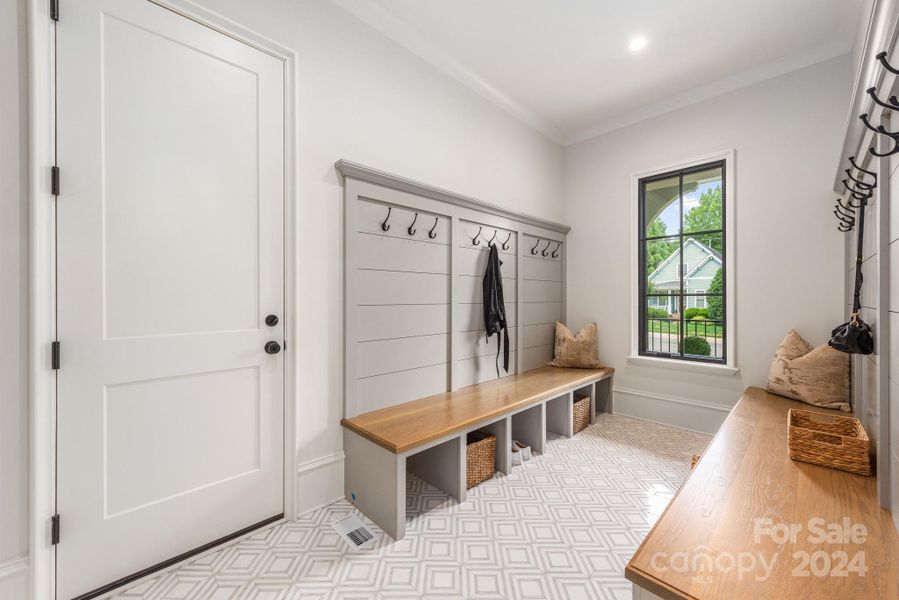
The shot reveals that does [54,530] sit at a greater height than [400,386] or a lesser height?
lesser

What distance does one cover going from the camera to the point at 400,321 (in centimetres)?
236

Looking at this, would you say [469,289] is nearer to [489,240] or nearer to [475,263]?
[475,263]

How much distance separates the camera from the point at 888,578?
37.2 inches

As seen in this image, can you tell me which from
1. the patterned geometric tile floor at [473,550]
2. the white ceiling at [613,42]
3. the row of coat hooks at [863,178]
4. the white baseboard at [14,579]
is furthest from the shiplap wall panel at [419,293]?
the row of coat hooks at [863,178]

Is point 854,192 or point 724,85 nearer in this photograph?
point 854,192

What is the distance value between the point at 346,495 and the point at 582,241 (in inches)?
117

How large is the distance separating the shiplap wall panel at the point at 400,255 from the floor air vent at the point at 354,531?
1.32 metres

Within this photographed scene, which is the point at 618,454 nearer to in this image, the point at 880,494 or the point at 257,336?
the point at 880,494

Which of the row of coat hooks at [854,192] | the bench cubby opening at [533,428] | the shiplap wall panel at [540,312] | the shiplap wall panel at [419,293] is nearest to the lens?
the row of coat hooks at [854,192]

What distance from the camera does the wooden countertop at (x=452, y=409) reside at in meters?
1.87

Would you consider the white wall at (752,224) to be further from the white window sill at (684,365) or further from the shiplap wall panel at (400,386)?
the shiplap wall panel at (400,386)

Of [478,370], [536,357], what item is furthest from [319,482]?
[536,357]

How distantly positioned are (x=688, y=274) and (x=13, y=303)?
13.0ft

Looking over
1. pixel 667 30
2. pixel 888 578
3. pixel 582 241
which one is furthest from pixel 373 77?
pixel 888 578
